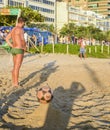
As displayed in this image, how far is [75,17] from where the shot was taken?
4990 inches

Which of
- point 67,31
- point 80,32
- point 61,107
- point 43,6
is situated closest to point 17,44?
point 61,107

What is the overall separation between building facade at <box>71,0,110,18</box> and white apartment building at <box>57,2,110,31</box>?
1559 centimetres

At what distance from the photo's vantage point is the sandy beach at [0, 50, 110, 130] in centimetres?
615

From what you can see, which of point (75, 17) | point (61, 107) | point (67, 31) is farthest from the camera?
point (75, 17)

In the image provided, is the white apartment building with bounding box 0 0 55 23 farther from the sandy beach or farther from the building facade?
the sandy beach

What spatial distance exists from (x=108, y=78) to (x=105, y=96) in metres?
3.42

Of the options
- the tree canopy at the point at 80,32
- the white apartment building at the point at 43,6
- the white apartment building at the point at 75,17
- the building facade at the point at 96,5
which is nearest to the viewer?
the white apartment building at the point at 43,6

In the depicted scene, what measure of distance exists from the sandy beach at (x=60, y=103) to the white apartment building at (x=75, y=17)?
94.3 metres

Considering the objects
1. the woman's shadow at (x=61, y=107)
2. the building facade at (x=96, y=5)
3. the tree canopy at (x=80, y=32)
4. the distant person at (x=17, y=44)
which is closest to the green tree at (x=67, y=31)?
the tree canopy at (x=80, y=32)

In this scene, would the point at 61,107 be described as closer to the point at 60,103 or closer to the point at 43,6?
the point at 60,103

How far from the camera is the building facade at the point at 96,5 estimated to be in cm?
16488

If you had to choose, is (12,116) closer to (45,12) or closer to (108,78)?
(108,78)

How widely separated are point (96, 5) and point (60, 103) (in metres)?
164

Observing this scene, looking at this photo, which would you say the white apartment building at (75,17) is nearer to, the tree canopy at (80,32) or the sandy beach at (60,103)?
the tree canopy at (80,32)
